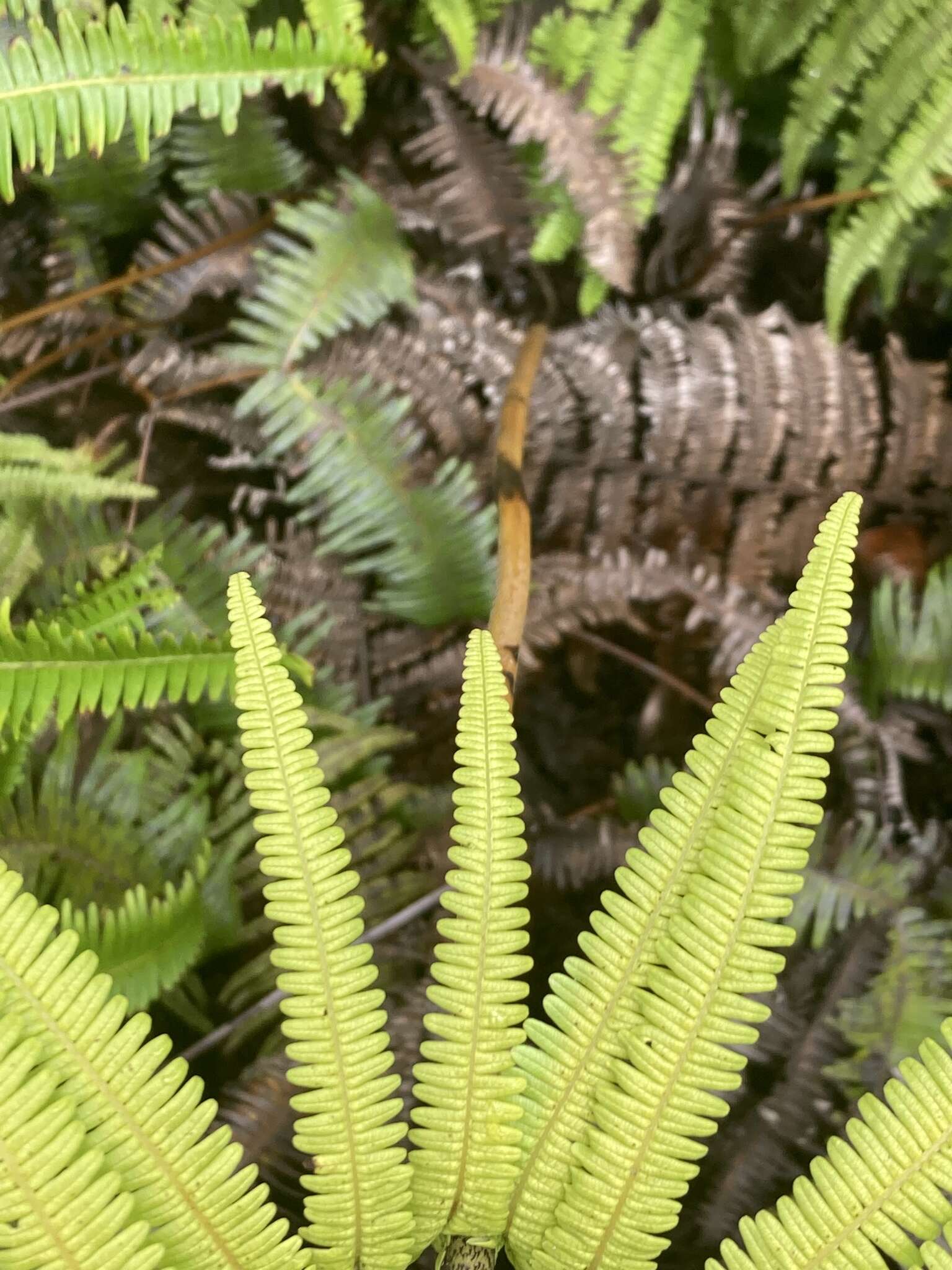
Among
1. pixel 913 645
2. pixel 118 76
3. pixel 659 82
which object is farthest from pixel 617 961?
pixel 659 82

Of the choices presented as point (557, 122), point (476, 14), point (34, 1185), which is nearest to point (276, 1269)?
point (34, 1185)

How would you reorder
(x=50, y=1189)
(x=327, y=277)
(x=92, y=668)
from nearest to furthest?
(x=50, y=1189), (x=92, y=668), (x=327, y=277)

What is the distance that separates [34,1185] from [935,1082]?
2.27 feet

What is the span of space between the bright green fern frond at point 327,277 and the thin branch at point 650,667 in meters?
0.65

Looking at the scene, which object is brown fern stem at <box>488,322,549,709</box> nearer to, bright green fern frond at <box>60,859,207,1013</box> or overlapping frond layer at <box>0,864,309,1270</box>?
overlapping frond layer at <box>0,864,309,1270</box>

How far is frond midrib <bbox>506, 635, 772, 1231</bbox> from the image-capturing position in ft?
2.23

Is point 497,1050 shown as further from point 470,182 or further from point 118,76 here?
point 470,182

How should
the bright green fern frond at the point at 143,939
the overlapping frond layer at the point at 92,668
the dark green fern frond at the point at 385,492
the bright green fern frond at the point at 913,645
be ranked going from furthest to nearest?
the dark green fern frond at the point at 385,492 → the bright green fern frond at the point at 913,645 → the bright green fern frond at the point at 143,939 → the overlapping frond layer at the point at 92,668

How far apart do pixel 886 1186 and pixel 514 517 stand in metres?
0.81

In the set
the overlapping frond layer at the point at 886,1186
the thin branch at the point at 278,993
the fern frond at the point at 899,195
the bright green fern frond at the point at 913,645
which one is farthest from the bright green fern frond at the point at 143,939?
the fern frond at the point at 899,195

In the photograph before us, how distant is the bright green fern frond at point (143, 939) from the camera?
3.30ft

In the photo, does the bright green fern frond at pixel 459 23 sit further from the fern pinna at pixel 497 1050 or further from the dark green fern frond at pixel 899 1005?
the dark green fern frond at pixel 899 1005

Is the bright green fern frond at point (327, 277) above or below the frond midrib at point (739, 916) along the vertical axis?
above

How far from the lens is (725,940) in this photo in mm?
664
